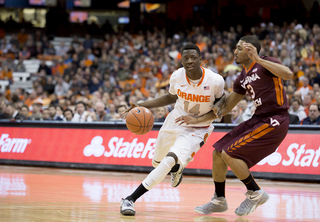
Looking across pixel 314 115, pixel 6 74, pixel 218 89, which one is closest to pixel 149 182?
pixel 218 89

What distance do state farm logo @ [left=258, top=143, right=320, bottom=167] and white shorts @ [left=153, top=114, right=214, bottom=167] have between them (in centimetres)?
407

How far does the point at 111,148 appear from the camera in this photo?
11617mm

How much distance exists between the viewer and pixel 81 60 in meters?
21.6

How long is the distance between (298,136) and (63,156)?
596 cm

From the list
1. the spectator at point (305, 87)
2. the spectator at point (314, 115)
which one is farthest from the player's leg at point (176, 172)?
the spectator at point (305, 87)

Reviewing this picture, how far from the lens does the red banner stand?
977cm

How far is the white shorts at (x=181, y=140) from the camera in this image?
229 inches

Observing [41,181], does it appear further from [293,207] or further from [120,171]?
[293,207]

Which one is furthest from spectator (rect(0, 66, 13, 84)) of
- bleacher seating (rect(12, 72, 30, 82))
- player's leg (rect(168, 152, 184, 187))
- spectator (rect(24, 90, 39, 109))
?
player's leg (rect(168, 152, 184, 187))

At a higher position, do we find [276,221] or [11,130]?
[276,221]

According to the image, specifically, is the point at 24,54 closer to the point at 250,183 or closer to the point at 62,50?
the point at 62,50

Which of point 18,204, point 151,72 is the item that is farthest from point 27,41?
point 18,204

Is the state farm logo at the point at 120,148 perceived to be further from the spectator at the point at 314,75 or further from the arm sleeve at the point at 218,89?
the spectator at the point at 314,75

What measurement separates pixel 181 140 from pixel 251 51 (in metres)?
1.49
